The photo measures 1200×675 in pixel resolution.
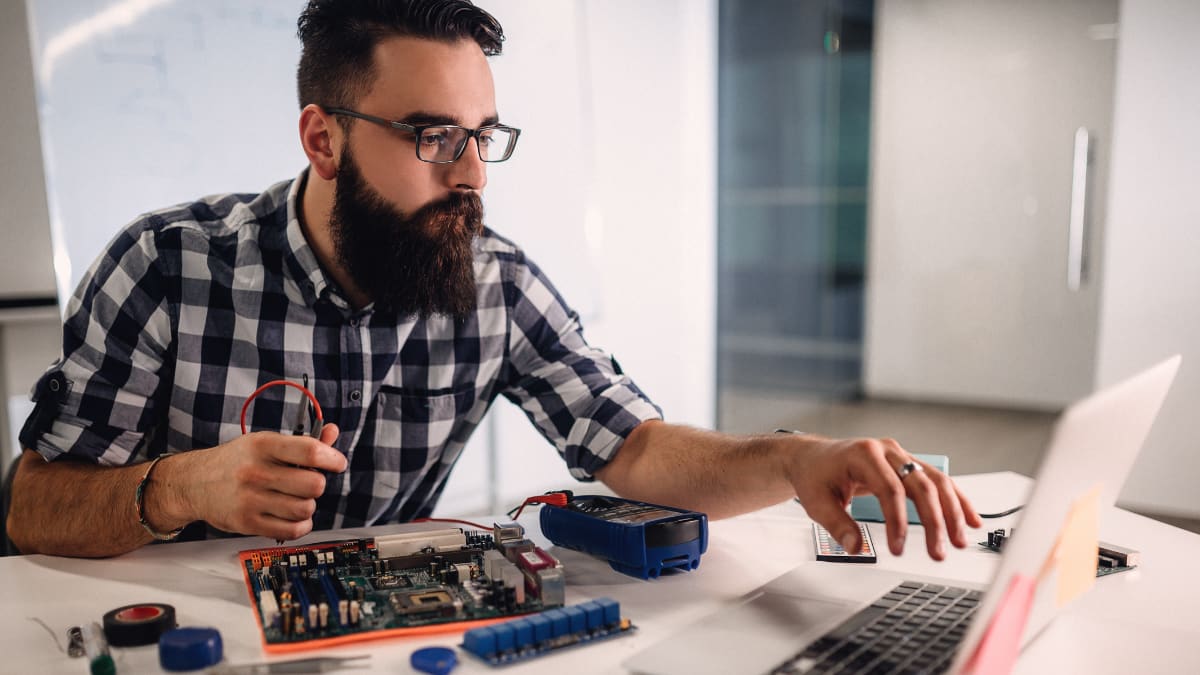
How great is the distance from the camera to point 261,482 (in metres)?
0.98

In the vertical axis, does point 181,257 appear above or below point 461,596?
above

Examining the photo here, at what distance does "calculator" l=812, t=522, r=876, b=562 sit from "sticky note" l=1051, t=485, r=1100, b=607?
0.24m

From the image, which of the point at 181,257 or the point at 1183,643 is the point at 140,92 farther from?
the point at 1183,643

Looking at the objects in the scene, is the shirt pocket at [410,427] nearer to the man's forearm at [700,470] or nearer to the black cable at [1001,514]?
the man's forearm at [700,470]

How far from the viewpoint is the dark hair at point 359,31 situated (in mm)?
1318

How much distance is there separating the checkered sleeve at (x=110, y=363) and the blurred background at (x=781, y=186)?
47.6 inches

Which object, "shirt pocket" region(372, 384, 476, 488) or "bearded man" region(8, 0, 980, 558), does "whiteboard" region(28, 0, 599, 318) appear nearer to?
"bearded man" region(8, 0, 980, 558)

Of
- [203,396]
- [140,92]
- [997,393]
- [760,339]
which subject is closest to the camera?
[203,396]

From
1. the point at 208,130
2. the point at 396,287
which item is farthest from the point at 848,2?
the point at 396,287

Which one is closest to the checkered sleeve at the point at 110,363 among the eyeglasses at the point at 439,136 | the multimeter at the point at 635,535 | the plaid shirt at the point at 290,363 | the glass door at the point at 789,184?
the plaid shirt at the point at 290,363

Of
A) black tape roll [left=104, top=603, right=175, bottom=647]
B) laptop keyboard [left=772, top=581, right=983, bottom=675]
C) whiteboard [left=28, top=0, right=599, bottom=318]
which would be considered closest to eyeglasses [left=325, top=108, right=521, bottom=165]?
black tape roll [left=104, top=603, right=175, bottom=647]

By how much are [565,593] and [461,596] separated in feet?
0.38

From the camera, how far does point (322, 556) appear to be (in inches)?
39.6

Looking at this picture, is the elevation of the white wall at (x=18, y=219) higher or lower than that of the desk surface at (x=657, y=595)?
higher
